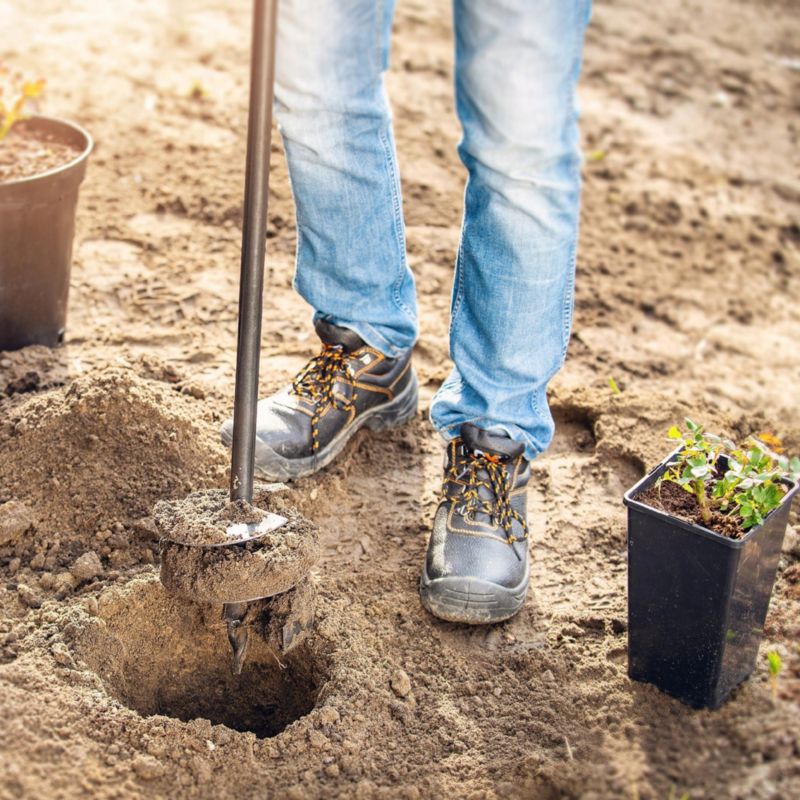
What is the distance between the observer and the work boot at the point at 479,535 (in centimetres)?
224

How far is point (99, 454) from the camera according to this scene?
2467 mm

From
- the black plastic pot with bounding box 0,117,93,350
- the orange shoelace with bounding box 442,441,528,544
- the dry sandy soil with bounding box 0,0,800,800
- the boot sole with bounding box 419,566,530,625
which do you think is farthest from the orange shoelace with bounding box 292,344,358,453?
the black plastic pot with bounding box 0,117,93,350

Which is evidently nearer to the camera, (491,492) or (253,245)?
(253,245)

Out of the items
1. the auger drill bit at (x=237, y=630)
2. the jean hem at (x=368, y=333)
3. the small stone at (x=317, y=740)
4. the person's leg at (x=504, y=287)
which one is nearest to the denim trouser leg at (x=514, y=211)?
the person's leg at (x=504, y=287)

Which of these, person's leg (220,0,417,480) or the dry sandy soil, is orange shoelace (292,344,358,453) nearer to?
person's leg (220,0,417,480)

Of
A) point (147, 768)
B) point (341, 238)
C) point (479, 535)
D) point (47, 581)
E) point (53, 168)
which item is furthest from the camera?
point (53, 168)

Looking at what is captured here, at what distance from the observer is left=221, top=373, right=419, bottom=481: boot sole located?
2516mm

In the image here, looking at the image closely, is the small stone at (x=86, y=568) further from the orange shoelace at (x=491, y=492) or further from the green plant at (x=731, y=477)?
the green plant at (x=731, y=477)

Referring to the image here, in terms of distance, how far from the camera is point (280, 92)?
2.28m

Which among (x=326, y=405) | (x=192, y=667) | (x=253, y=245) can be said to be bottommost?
(x=192, y=667)

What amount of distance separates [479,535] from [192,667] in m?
0.66

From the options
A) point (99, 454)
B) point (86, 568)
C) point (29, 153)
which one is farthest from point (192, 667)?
point (29, 153)

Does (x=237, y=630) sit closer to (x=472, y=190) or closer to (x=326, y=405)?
(x=326, y=405)

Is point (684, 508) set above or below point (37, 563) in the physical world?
above
